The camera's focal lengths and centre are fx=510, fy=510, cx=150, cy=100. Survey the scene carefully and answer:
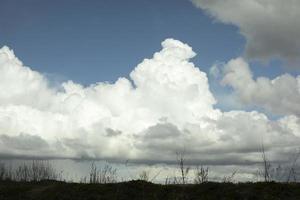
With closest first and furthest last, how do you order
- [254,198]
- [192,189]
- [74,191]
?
[254,198]
[192,189]
[74,191]

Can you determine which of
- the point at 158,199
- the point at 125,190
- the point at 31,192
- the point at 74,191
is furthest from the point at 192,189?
the point at 31,192

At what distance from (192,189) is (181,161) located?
316 centimetres

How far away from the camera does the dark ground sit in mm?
17812

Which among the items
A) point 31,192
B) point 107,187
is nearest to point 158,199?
point 107,187

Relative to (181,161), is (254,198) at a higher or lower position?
lower

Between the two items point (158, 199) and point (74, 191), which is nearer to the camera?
point (158, 199)

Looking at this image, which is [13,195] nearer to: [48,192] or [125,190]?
[48,192]

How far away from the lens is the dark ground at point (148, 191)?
1781 centimetres

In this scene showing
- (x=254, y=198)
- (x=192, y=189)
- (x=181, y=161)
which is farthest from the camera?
(x=181, y=161)

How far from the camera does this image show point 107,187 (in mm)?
20203

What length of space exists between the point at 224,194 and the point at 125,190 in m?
3.91

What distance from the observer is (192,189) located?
742 inches

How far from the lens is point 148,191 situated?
1934 cm

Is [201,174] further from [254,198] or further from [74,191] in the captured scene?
[74,191]
